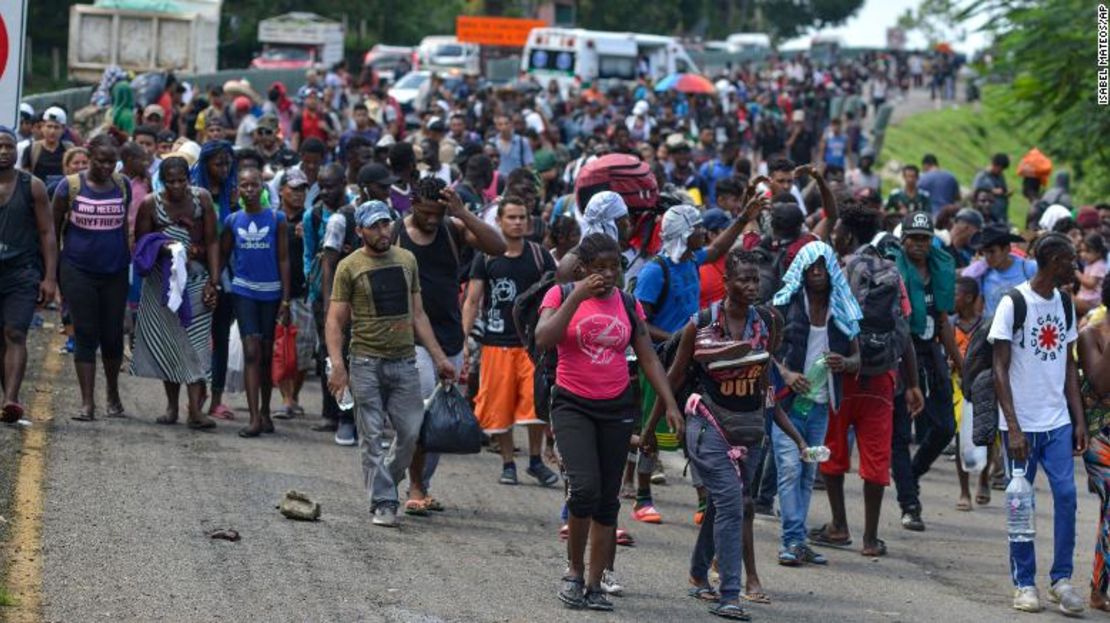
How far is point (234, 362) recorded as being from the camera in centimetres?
1312

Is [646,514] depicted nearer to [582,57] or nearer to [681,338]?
[681,338]

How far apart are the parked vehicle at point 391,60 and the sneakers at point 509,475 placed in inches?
1755

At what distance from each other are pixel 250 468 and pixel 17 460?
1346 millimetres

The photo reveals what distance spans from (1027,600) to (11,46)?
18.9ft

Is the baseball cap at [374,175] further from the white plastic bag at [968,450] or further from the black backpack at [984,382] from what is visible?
the white plastic bag at [968,450]

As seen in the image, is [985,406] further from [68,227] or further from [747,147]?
[747,147]

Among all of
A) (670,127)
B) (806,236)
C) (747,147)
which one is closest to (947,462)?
(806,236)

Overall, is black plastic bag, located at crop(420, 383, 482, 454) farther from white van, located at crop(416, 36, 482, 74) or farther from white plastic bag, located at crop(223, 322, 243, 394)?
white van, located at crop(416, 36, 482, 74)

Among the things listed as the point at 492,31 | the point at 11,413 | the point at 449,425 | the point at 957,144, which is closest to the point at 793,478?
the point at 449,425

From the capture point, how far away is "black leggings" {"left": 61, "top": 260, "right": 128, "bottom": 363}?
12461mm

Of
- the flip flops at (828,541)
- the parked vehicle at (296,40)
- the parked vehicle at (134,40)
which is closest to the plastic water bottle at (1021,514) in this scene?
the flip flops at (828,541)

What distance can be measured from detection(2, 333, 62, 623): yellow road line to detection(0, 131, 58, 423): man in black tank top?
1.29 ft

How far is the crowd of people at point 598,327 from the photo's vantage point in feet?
29.4

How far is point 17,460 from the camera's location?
10.8m
